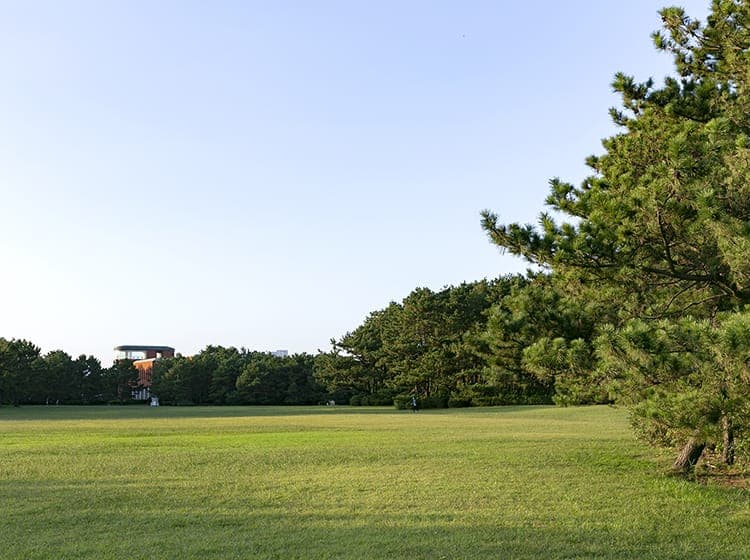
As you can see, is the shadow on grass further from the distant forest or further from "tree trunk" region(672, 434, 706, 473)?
"tree trunk" region(672, 434, 706, 473)

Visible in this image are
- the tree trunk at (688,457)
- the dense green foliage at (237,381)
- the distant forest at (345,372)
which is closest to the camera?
the tree trunk at (688,457)

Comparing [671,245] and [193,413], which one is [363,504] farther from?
[193,413]

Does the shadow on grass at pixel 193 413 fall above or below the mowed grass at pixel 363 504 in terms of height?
below

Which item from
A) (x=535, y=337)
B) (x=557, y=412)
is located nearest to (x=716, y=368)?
(x=535, y=337)

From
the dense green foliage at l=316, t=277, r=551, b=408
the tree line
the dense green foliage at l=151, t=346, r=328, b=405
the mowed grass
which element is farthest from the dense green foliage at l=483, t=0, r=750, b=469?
the dense green foliage at l=151, t=346, r=328, b=405

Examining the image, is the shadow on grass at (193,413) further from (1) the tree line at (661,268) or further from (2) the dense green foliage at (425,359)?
(1) the tree line at (661,268)

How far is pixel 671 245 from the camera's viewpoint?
31.8 ft

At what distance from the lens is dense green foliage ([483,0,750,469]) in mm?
7910

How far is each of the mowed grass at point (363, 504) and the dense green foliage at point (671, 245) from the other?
147 centimetres

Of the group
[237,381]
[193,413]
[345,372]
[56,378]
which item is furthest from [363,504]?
[56,378]

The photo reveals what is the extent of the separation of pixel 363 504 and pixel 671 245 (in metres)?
5.63

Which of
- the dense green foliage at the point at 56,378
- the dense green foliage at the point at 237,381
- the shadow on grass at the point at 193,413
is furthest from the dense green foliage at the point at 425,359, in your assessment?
the dense green foliage at the point at 56,378

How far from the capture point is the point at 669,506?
973cm

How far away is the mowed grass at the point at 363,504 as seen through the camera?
23.8ft
